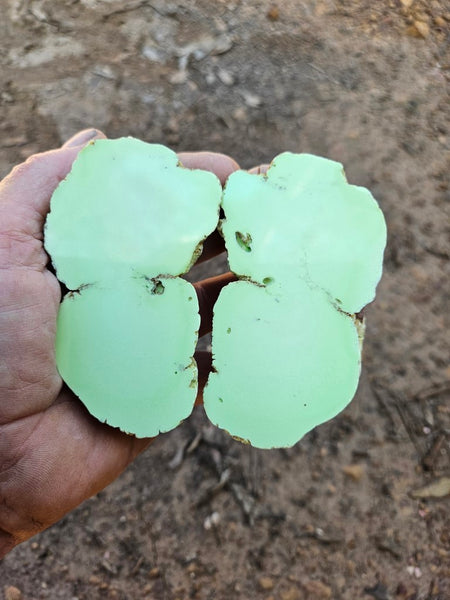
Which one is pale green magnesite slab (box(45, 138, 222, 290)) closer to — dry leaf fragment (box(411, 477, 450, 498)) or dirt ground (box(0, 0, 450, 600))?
dirt ground (box(0, 0, 450, 600))

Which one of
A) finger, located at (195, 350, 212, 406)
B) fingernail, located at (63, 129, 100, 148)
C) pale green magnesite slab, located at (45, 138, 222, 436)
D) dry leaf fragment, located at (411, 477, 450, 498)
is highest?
fingernail, located at (63, 129, 100, 148)

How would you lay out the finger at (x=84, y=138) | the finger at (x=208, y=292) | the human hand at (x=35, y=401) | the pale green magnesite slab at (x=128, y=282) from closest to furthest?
the human hand at (x=35, y=401) < the pale green magnesite slab at (x=128, y=282) < the finger at (x=84, y=138) < the finger at (x=208, y=292)

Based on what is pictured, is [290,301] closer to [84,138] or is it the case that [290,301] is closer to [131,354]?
[131,354]

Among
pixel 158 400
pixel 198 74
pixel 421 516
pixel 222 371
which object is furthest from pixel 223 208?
pixel 421 516

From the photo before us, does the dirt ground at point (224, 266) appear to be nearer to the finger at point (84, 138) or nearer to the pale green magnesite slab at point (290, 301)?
the pale green magnesite slab at point (290, 301)

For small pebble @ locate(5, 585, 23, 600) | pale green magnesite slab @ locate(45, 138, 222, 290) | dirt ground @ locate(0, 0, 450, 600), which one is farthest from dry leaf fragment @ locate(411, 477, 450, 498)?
small pebble @ locate(5, 585, 23, 600)

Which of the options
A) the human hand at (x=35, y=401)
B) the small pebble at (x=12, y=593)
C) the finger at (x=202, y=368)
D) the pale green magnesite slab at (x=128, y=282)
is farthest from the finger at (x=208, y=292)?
the small pebble at (x=12, y=593)

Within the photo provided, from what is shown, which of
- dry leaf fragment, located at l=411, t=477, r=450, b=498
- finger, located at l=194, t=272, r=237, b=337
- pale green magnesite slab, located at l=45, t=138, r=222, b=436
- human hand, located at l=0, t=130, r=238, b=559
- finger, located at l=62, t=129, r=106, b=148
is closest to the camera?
human hand, located at l=0, t=130, r=238, b=559
